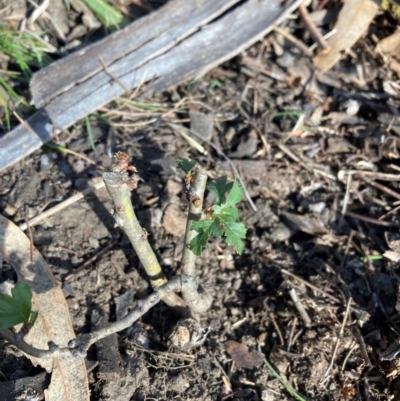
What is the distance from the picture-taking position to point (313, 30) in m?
3.29

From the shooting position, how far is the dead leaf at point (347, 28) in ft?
10.7

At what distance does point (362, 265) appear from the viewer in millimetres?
2650

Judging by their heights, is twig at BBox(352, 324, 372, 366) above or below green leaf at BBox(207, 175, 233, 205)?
below

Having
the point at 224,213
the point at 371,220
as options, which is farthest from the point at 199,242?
the point at 371,220

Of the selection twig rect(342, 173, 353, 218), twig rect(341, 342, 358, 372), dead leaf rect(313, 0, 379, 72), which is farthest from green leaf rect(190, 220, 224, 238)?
dead leaf rect(313, 0, 379, 72)

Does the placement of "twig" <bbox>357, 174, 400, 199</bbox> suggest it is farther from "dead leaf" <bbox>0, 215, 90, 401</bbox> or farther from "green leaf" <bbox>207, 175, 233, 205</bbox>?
"dead leaf" <bbox>0, 215, 90, 401</bbox>

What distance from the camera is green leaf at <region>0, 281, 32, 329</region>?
5.60 feet

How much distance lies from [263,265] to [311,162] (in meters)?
0.73

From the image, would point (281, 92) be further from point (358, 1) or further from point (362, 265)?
point (362, 265)

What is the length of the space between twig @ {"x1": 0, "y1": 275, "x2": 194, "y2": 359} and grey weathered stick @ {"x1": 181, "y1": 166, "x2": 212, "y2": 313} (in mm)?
57

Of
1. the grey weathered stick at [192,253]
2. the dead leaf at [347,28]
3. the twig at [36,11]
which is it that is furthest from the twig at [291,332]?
the twig at [36,11]

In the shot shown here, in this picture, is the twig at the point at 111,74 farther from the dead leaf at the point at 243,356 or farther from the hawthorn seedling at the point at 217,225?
Answer: the dead leaf at the point at 243,356

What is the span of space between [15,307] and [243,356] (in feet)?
3.64

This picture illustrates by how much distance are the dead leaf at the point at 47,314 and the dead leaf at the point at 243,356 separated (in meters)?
0.68
